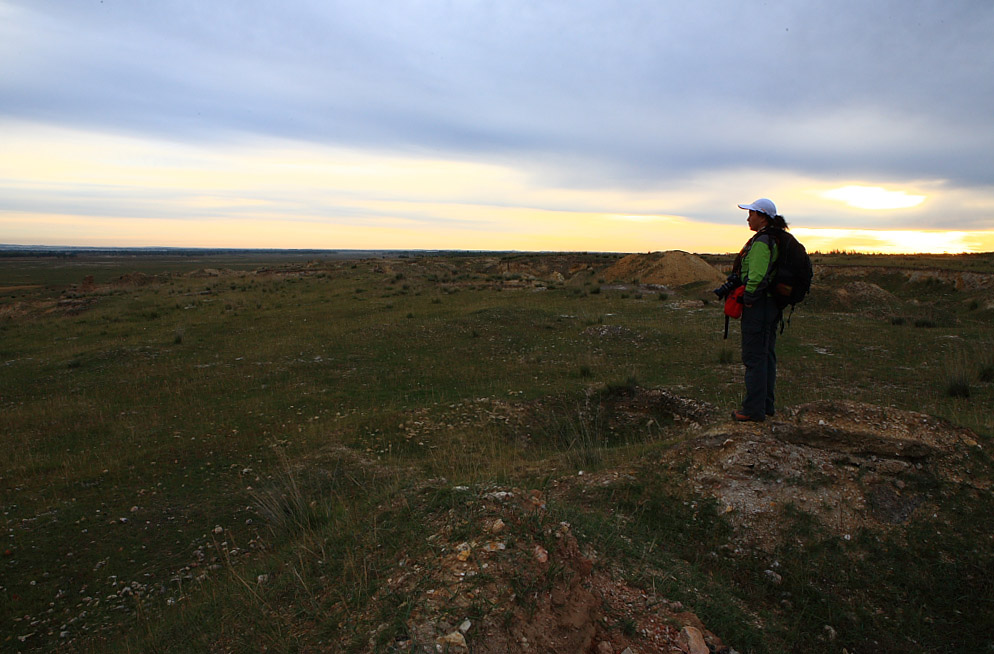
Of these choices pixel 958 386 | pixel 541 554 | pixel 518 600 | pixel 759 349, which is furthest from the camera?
pixel 958 386

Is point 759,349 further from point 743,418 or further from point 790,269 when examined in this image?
point 790,269

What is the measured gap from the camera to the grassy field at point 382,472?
3271 mm

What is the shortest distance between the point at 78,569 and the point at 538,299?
721 inches

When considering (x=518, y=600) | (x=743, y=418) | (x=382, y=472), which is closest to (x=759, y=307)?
(x=743, y=418)

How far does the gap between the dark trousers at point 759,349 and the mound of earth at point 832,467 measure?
0.25 metres

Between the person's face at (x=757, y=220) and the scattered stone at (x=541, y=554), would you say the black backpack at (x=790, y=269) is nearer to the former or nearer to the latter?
the person's face at (x=757, y=220)

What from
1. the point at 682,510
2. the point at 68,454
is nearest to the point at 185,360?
the point at 68,454

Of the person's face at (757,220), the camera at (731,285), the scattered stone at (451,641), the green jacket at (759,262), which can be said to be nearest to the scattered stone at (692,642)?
the scattered stone at (451,641)

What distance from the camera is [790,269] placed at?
4.80 metres

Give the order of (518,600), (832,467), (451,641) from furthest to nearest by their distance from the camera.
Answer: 1. (832,467)
2. (518,600)
3. (451,641)

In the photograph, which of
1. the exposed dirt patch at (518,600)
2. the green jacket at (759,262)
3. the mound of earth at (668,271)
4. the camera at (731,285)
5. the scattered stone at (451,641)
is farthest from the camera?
the mound of earth at (668,271)

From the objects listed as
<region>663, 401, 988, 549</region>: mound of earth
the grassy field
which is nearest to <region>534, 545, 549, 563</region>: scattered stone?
the grassy field

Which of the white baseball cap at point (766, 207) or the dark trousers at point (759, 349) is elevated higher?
the white baseball cap at point (766, 207)

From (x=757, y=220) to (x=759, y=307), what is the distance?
84 centimetres
